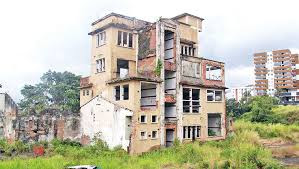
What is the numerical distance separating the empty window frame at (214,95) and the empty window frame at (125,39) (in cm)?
975

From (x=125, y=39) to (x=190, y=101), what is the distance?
8.68 meters

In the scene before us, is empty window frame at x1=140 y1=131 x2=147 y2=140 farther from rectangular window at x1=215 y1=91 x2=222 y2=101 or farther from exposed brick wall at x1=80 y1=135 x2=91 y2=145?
rectangular window at x1=215 y1=91 x2=222 y2=101

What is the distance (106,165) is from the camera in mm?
19094

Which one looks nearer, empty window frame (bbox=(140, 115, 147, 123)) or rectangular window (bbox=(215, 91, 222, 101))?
empty window frame (bbox=(140, 115, 147, 123))

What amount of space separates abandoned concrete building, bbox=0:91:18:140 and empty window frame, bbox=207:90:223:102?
19.1m

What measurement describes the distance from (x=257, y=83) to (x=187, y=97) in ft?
272

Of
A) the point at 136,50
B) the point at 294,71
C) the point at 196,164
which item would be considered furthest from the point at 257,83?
the point at 196,164

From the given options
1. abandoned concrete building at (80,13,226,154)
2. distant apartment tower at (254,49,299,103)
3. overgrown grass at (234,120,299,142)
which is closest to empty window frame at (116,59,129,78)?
abandoned concrete building at (80,13,226,154)

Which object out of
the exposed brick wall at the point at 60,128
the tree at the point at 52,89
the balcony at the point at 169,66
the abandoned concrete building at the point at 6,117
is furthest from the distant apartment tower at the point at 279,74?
the abandoned concrete building at the point at 6,117

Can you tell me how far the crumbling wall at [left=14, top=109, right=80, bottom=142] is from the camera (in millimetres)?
28016

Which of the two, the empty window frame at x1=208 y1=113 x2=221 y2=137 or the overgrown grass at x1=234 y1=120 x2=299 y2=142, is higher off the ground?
the empty window frame at x1=208 y1=113 x2=221 y2=137

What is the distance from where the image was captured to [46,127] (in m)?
28.4

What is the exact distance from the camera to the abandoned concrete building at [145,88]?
26.0 meters

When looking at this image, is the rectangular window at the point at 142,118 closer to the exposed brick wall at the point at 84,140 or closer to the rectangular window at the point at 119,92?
the rectangular window at the point at 119,92
